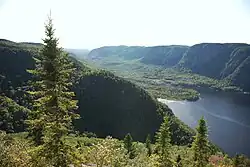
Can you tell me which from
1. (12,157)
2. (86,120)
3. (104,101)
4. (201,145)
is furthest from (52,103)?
(104,101)

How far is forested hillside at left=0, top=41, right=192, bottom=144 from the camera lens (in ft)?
460

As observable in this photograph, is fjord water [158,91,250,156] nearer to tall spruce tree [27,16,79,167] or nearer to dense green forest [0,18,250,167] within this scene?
dense green forest [0,18,250,167]

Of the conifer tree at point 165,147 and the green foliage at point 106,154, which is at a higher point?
the green foliage at point 106,154

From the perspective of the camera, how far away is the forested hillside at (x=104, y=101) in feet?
460

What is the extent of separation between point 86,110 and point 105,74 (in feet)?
99.5

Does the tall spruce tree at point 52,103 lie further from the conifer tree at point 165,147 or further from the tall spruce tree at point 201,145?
the tall spruce tree at point 201,145

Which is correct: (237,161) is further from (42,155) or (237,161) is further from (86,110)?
(86,110)

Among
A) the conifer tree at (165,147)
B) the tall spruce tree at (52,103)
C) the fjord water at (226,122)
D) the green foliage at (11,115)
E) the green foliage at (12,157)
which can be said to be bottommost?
the fjord water at (226,122)

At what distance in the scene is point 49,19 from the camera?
21578mm

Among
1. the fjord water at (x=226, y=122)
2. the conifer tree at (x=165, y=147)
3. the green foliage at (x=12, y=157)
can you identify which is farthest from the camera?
Result: the fjord water at (x=226, y=122)

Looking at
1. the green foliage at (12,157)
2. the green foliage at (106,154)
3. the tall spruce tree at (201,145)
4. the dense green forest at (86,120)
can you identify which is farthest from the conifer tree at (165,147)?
the green foliage at (12,157)

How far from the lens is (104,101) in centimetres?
15175

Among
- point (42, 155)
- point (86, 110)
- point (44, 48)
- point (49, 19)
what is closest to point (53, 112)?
point (42, 155)

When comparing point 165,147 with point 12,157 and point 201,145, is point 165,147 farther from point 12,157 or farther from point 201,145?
point 12,157
